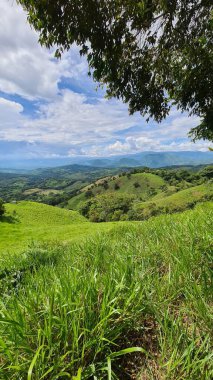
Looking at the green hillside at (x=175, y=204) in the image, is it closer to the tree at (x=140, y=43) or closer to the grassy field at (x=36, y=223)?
the grassy field at (x=36, y=223)

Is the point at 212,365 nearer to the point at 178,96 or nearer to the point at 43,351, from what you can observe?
the point at 43,351

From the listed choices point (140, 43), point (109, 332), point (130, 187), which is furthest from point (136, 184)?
point (109, 332)

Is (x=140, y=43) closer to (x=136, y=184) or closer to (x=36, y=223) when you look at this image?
(x=36, y=223)

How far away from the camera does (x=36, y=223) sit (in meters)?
51.4

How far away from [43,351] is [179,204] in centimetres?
10702

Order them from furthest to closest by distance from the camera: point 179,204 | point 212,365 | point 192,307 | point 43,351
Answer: point 179,204, point 192,307, point 43,351, point 212,365

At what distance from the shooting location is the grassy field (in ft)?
114

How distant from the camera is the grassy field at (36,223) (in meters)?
34.9

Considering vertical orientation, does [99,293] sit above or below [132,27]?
below

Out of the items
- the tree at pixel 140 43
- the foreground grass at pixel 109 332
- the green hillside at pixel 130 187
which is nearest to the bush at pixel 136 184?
the green hillside at pixel 130 187

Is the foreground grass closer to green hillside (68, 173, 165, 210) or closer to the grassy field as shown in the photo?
the grassy field

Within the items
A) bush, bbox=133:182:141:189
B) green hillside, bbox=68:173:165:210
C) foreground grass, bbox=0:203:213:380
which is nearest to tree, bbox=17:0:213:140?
foreground grass, bbox=0:203:213:380

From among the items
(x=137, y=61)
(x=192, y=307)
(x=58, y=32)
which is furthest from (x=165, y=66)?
(x=192, y=307)

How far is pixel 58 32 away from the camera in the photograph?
691 centimetres
